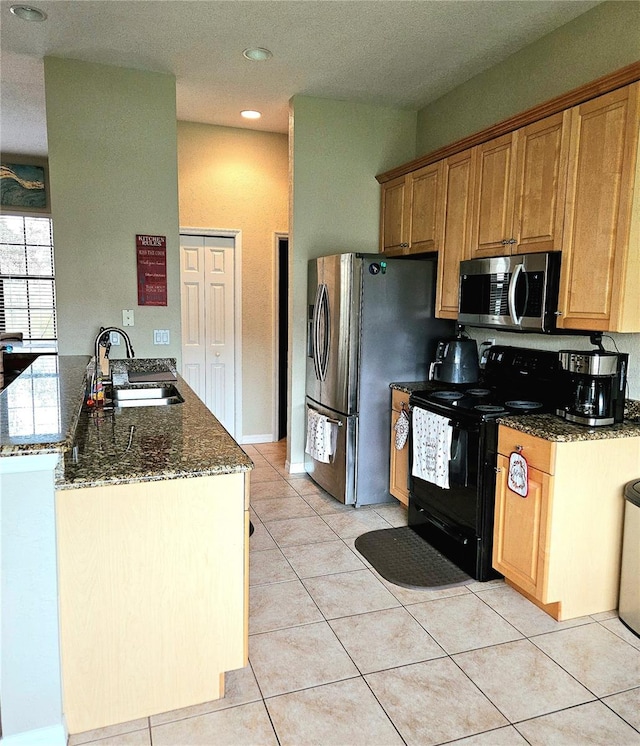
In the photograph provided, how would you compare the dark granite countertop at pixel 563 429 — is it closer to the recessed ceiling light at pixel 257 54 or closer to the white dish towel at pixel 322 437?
the white dish towel at pixel 322 437

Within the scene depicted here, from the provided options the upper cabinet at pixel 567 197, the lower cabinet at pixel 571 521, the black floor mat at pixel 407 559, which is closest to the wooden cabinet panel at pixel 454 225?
the upper cabinet at pixel 567 197

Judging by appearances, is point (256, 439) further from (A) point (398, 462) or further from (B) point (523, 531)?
(B) point (523, 531)

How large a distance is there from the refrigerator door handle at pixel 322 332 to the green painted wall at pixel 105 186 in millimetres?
1049

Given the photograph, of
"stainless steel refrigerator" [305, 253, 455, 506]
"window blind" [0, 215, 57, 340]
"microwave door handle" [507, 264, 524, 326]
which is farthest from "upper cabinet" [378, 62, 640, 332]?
"window blind" [0, 215, 57, 340]

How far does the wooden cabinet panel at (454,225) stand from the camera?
3.23 m

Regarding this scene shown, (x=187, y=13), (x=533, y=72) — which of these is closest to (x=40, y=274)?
(x=187, y=13)

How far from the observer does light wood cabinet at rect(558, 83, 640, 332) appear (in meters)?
2.27

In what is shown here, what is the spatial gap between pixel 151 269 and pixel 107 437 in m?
1.97

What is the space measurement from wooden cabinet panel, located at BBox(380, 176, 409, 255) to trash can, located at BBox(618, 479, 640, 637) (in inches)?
89.3

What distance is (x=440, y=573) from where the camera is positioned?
284 centimetres

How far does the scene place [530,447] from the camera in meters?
2.42

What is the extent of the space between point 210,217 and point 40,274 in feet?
9.42

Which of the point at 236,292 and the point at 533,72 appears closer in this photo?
the point at 533,72

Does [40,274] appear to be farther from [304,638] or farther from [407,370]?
[304,638]
